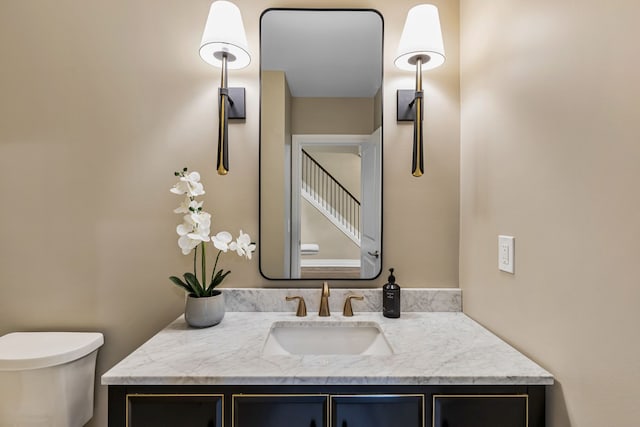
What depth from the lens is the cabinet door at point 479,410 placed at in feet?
2.99

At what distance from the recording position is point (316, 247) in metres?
1.49

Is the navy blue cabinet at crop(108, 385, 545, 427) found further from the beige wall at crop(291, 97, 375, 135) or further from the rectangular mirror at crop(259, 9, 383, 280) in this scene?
the beige wall at crop(291, 97, 375, 135)

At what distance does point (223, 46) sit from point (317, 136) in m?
0.50

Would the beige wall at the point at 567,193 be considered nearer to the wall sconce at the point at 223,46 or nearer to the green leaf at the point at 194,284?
the wall sconce at the point at 223,46

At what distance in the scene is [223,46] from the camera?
1.33m

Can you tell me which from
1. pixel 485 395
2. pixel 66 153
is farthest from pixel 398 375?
pixel 66 153

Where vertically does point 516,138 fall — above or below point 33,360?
above

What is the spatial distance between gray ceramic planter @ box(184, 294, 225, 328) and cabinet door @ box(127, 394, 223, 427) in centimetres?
35

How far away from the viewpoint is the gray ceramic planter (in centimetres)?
124

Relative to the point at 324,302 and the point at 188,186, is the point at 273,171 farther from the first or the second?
the point at 324,302

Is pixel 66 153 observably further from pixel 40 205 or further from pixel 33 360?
pixel 33 360

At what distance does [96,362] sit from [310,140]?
1294 millimetres

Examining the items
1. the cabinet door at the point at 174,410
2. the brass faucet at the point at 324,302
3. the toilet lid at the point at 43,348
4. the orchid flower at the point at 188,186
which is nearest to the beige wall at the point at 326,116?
the orchid flower at the point at 188,186

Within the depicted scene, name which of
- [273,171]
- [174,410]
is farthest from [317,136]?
[174,410]
